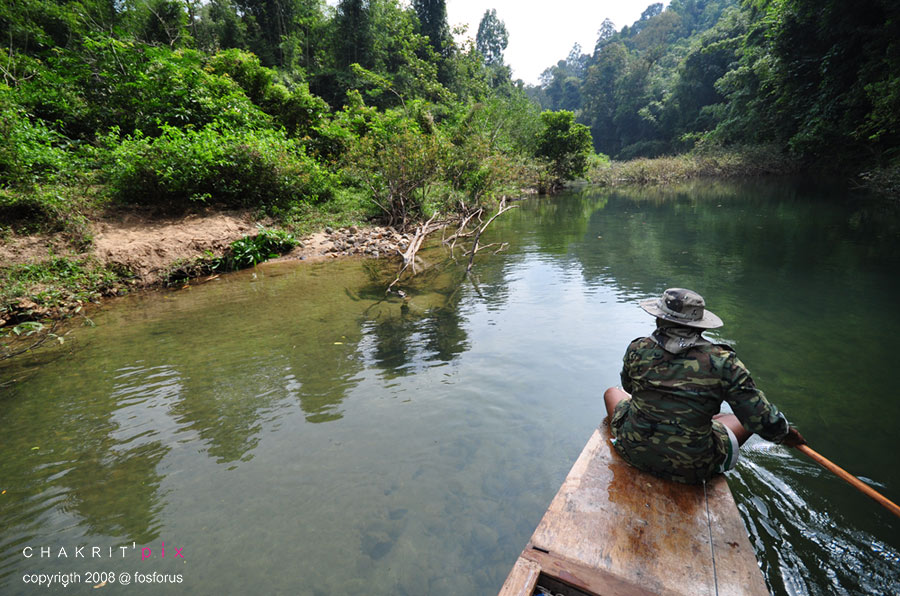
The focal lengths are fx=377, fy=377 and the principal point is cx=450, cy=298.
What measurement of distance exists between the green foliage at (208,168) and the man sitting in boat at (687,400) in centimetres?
1143

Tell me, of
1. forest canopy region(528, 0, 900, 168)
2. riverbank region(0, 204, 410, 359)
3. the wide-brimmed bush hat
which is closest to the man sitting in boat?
the wide-brimmed bush hat

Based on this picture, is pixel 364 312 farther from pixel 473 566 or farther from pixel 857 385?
pixel 857 385

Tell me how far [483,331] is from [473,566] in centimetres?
373

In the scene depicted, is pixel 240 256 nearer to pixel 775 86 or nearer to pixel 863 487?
pixel 863 487

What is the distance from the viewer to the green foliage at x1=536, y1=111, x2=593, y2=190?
92.2ft

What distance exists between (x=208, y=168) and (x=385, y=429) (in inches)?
388

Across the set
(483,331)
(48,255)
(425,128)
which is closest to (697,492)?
(483,331)

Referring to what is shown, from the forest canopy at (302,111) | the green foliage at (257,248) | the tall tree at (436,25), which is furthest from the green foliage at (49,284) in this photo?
the tall tree at (436,25)

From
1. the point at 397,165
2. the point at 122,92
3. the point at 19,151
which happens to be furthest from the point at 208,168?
the point at 397,165

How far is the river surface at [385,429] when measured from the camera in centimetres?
242

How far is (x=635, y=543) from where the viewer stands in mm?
1984

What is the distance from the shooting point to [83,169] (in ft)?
32.0

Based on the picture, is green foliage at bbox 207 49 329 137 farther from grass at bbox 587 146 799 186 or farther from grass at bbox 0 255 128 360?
grass at bbox 587 146 799 186

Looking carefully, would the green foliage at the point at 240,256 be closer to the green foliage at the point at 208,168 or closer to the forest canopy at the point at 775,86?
the green foliage at the point at 208,168
